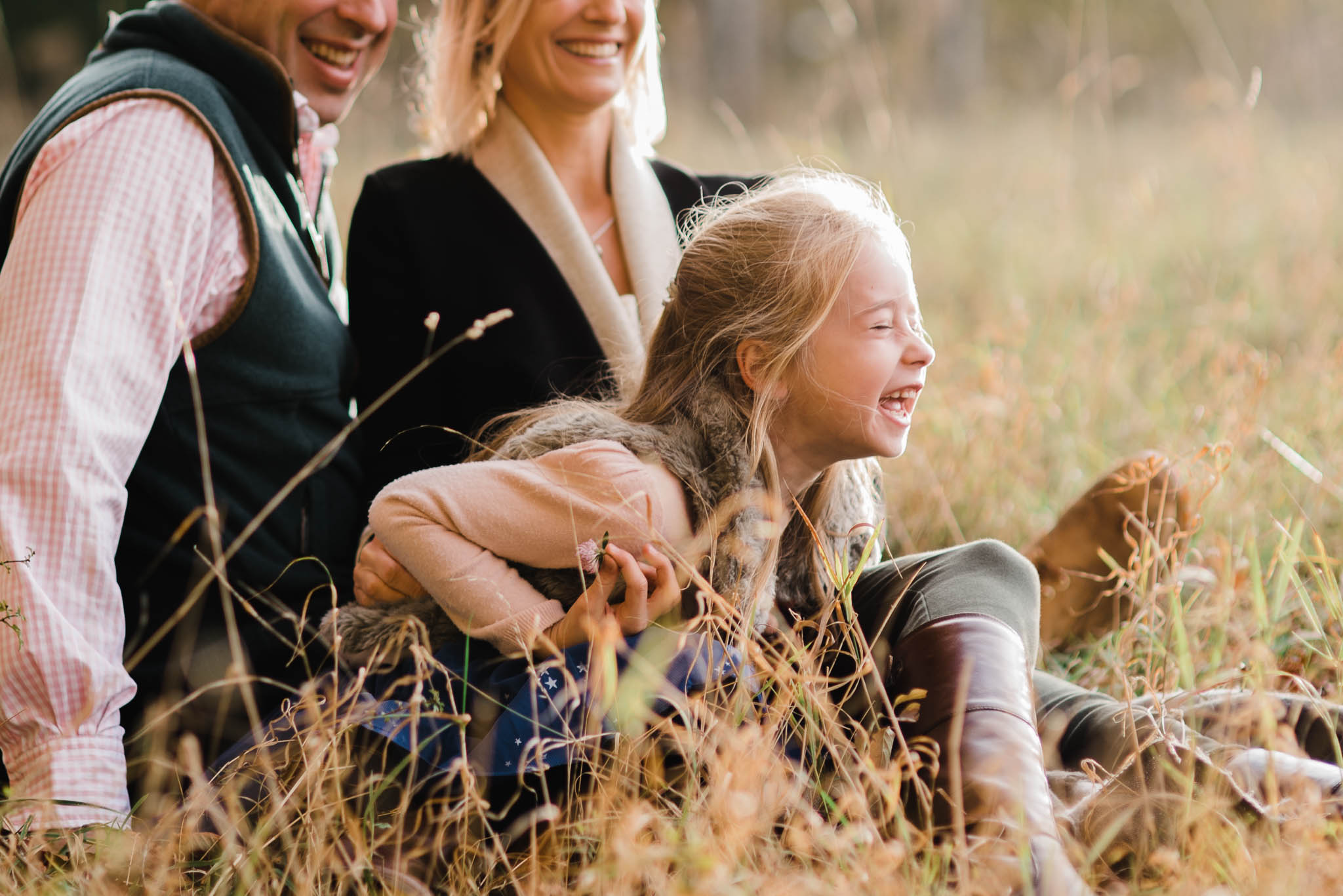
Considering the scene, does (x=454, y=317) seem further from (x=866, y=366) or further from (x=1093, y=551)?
(x=1093, y=551)

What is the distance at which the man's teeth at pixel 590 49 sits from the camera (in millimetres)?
2426

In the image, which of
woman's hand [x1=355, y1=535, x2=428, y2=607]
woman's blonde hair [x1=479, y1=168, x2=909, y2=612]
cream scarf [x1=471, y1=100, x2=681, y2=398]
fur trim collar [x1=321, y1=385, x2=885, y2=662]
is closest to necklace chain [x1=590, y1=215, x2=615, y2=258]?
cream scarf [x1=471, y1=100, x2=681, y2=398]

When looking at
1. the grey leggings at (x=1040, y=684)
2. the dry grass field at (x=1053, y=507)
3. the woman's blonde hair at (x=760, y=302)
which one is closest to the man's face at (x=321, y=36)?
the woman's blonde hair at (x=760, y=302)

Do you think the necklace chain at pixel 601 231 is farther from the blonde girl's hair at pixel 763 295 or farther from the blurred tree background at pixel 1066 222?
the blonde girl's hair at pixel 763 295

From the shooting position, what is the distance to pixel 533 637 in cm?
165

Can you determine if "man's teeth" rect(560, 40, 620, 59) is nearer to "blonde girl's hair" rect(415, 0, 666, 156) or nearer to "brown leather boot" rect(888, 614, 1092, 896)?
"blonde girl's hair" rect(415, 0, 666, 156)

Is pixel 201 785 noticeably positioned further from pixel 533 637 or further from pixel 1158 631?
pixel 1158 631

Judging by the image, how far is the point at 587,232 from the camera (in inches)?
99.9

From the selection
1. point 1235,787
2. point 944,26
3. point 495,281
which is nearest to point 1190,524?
point 1235,787

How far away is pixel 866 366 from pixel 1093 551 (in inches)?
35.5

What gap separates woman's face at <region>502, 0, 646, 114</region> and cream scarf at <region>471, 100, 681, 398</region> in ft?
0.35

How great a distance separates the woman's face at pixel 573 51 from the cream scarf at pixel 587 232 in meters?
→ 0.11

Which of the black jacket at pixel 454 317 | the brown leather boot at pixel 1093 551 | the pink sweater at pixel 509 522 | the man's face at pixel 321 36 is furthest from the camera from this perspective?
the black jacket at pixel 454 317

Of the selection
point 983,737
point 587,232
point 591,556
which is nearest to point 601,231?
point 587,232
